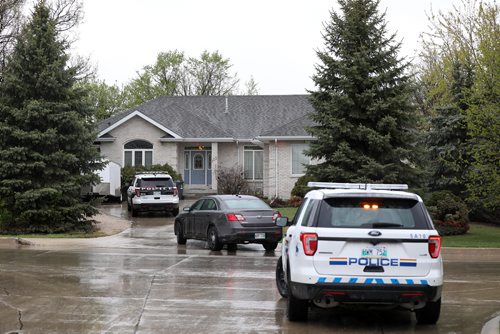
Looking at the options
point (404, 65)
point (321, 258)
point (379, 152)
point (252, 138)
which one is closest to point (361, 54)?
point (404, 65)

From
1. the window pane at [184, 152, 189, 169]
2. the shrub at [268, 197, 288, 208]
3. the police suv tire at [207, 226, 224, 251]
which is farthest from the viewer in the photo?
the window pane at [184, 152, 189, 169]

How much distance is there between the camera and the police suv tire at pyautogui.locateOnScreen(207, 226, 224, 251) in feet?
61.1

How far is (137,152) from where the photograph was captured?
39594 millimetres

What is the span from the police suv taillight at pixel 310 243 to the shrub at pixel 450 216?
51.2 feet

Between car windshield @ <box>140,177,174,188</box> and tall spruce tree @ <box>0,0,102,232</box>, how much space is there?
20.5 ft

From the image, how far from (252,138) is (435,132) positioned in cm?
1427

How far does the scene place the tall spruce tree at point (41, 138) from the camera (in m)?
22.2

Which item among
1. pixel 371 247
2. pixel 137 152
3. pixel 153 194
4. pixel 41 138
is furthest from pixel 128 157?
pixel 371 247

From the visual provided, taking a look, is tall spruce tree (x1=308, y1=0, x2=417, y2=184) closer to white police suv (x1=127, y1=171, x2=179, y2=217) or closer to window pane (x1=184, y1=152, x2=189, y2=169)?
white police suv (x1=127, y1=171, x2=179, y2=217)

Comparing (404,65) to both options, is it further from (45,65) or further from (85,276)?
(85,276)

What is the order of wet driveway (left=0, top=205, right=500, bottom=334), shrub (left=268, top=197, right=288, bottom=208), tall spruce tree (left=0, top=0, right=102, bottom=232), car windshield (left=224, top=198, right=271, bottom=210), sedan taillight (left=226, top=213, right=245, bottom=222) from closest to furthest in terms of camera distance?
wet driveway (left=0, top=205, right=500, bottom=334), sedan taillight (left=226, top=213, right=245, bottom=222), car windshield (left=224, top=198, right=271, bottom=210), tall spruce tree (left=0, top=0, right=102, bottom=232), shrub (left=268, top=197, right=288, bottom=208)

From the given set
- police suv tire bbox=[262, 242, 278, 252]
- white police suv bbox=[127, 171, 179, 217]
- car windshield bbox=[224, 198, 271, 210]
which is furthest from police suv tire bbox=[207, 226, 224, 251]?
white police suv bbox=[127, 171, 179, 217]

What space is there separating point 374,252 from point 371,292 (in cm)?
47

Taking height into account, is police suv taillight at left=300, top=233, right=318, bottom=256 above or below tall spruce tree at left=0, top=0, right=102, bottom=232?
below
